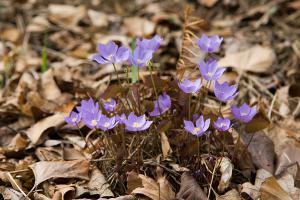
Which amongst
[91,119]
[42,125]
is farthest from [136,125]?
[42,125]

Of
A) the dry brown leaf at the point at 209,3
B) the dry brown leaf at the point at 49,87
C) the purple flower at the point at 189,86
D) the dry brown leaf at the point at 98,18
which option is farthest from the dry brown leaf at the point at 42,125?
the dry brown leaf at the point at 209,3

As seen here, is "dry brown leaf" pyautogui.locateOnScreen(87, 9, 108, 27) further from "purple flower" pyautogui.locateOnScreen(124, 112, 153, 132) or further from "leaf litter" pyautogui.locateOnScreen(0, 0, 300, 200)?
"purple flower" pyautogui.locateOnScreen(124, 112, 153, 132)

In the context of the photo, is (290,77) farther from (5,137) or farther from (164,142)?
(5,137)

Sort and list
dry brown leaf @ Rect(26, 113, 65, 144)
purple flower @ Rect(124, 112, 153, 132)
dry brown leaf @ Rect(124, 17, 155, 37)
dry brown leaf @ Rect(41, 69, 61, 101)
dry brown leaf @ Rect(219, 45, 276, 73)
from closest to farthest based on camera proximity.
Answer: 1. purple flower @ Rect(124, 112, 153, 132)
2. dry brown leaf @ Rect(26, 113, 65, 144)
3. dry brown leaf @ Rect(41, 69, 61, 101)
4. dry brown leaf @ Rect(219, 45, 276, 73)
5. dry brown leaf @ Rect(124, 17, 155, 37)

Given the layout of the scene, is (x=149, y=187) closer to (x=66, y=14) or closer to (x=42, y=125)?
(x=42, y=125)

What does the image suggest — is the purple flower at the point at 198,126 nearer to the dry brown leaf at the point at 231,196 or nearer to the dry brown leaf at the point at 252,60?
the dry brown leaf at the point at 231,196

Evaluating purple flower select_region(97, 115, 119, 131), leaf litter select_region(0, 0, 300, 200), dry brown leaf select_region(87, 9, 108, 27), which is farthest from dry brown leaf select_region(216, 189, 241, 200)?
dry brown leaf select_region(87, 9, 108, 27)
